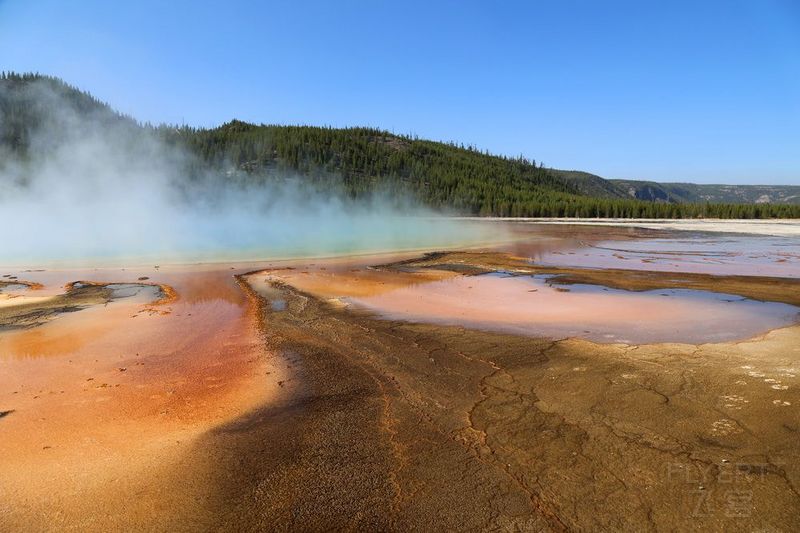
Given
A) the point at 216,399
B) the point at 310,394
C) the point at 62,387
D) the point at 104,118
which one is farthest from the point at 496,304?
the point at 104,118

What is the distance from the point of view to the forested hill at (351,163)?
7031 cm

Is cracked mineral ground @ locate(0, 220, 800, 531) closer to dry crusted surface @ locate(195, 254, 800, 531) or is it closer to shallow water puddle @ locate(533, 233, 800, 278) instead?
dry crusted surface @ locate(195, 254, 800, 531)

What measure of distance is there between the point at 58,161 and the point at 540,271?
203ft

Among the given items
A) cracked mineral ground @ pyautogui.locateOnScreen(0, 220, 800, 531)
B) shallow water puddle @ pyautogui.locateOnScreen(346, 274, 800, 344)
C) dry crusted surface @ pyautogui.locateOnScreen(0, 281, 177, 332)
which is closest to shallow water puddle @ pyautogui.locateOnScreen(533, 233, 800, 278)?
shallow water puddle @ pyautogui.locateOnScreen(346, 274, 800, 344)

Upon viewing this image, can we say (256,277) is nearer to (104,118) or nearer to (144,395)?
(144,395)

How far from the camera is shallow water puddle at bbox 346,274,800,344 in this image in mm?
7477

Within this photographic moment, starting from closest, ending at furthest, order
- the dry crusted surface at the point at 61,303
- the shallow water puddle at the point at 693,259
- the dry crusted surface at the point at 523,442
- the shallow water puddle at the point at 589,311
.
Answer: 1. the dry crusted surface at the point at 523,442
2. the shallow water puddle at the point at 589,311
3. the dry crusted surface at the point at 61,303
4. the shallow water puddle at the point at 693,259

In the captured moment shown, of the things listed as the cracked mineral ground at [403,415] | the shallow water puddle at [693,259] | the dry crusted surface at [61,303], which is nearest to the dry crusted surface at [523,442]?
the cracked mineral ground at [403,415]

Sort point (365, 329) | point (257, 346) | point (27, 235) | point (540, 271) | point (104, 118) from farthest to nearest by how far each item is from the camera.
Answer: point (104, 118) < point (27, 235) < point (540, 271) < point (365, 329) < point (257, 346)

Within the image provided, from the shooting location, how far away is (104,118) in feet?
273

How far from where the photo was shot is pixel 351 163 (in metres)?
97.2

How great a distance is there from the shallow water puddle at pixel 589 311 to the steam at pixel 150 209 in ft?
34.5

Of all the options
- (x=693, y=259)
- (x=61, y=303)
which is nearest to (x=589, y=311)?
(x=61, y=303)

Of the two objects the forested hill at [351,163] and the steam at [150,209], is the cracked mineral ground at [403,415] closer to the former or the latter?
the steam at [150,209]
